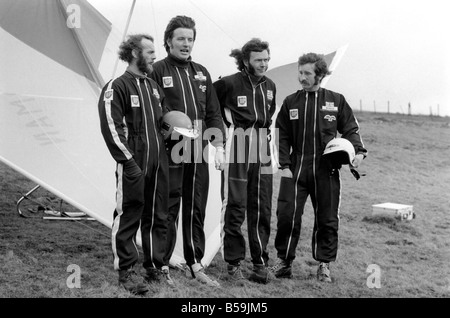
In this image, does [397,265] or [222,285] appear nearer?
[222,285]

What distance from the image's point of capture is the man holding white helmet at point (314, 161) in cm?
403

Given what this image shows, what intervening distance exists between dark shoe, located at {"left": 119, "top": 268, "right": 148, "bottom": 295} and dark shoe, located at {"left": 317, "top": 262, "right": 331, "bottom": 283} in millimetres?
1331

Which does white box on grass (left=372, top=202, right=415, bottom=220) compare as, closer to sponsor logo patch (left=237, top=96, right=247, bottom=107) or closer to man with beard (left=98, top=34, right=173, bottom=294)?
sponsor logo patch (left=237, top=96, right=247, bottom=107)

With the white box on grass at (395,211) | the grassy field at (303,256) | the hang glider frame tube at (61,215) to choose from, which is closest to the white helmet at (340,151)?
the grassy field at (303,256)

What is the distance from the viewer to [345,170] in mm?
9930

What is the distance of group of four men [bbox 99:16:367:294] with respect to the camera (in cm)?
342

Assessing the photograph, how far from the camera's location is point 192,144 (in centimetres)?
371

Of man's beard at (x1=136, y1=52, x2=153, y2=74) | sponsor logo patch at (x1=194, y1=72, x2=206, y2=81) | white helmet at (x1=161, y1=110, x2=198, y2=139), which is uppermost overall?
man's beard at (x1=136, y1=52, x2=153, y2=74)

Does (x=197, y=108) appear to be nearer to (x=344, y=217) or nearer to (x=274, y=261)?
(x=274, y=261)

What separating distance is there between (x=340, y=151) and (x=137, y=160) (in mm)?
1424

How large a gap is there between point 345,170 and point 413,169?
130cm

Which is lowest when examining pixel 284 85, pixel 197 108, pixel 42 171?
pixel 42 171

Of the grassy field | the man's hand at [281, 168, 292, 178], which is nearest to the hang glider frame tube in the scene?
the grassy field
